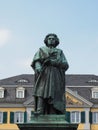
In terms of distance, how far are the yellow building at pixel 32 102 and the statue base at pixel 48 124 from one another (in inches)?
1729

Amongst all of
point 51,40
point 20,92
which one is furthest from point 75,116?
point 51,40

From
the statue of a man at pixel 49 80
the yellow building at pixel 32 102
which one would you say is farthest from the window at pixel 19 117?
the statue of a man at pixel 49 80

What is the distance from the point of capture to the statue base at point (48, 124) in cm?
1121

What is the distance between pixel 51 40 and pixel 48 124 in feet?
6.98

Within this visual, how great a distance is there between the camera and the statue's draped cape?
463 inches

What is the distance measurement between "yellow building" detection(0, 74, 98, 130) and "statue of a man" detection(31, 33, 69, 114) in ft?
142

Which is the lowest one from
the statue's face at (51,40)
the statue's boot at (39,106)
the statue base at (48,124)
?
the statue base at (48,124)

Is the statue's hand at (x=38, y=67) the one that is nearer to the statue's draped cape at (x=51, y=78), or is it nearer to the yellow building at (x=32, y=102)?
the statue's draped cape at (x=51, y=78)

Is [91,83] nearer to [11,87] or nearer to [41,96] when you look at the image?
[11,87]

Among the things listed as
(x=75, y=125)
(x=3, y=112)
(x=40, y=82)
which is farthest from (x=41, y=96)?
(x=3, y=112)

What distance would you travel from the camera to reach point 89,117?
2254 inches

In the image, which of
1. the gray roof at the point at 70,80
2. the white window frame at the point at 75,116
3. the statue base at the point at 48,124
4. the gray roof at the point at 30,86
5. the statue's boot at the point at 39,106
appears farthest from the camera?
the gray roof at the point at 70,80

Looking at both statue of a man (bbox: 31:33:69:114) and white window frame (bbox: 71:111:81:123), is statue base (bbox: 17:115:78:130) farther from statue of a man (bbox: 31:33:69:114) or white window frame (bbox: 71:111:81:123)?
white window frame (bbox: 71:111:81:123)

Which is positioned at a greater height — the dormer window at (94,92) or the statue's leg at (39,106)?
the statue's leg at (39,106)
